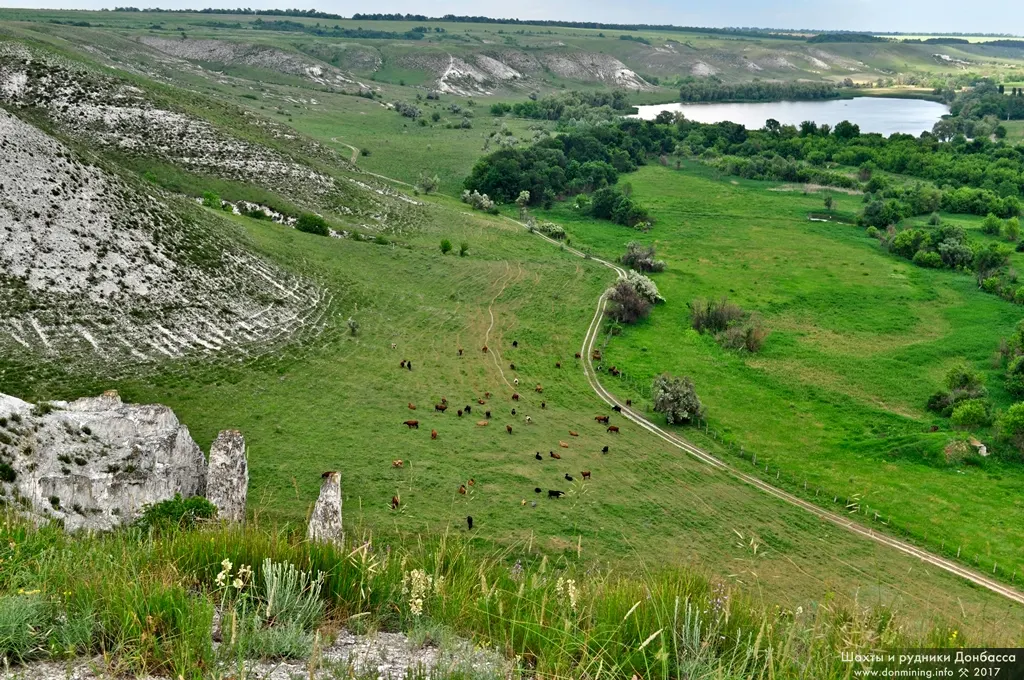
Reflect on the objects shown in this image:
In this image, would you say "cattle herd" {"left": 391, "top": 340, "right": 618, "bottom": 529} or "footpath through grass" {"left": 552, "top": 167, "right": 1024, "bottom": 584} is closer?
"cattle herd" {"left": 391, "top": 340, "right": 618, "bottom": 529}

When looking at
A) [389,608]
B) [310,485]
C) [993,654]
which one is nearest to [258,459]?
[310,485]

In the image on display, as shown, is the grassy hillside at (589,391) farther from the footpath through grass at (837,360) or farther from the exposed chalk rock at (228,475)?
the exposed chalk rock at (228,475)

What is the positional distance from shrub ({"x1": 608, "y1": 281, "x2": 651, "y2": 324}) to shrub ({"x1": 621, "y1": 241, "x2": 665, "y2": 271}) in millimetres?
12209

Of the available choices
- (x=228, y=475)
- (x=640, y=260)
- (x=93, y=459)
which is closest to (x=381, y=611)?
(x=93, y=459)

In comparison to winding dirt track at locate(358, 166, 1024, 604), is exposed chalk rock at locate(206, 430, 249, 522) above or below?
above

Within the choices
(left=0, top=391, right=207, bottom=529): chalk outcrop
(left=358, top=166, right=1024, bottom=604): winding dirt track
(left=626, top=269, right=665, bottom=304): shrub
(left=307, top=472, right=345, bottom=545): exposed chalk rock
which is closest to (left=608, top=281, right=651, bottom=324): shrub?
(left=626, top=269, right=665, bottom=304): shrub

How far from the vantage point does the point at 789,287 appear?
228 feet

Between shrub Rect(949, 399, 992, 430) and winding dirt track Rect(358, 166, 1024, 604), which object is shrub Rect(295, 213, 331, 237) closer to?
winding dirt track Rect(358, 166, 1024, 604)

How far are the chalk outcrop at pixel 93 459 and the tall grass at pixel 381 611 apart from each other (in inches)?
559

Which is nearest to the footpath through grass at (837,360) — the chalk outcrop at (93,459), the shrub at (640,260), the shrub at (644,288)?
the shrub at (644,288)

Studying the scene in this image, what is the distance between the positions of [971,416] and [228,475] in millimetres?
41286

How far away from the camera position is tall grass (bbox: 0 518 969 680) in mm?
5988

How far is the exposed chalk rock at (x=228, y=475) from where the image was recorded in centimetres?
2473

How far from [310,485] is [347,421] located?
6.88 metres
